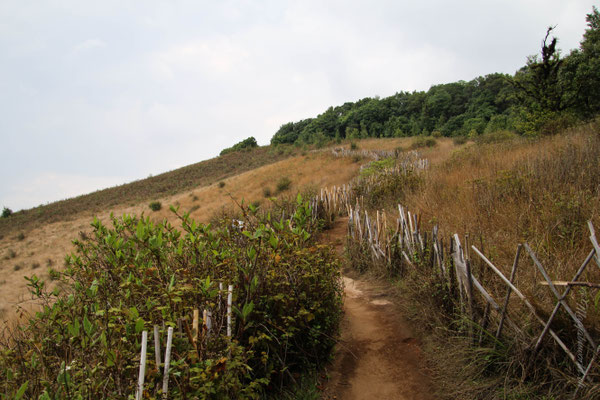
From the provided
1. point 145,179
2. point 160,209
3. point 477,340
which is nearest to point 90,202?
point 145,179

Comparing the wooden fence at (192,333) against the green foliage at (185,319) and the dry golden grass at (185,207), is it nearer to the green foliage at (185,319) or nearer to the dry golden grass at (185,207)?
the green foliage at (185,319)

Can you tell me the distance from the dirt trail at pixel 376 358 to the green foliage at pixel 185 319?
9.9 inches

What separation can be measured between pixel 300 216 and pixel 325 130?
5866 centimetres

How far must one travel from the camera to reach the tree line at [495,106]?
1168 cm

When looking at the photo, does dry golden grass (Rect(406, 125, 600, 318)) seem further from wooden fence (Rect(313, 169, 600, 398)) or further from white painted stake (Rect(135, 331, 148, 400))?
white painted stake (Rect(135, 331, 148, 400))

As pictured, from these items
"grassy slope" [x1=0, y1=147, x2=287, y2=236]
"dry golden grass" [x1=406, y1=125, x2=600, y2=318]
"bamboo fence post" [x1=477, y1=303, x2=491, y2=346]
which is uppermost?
"grassy slope" [x1=0, y1=147, x2=287, y2=236]

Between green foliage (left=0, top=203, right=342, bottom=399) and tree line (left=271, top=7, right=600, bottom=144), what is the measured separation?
435 inches

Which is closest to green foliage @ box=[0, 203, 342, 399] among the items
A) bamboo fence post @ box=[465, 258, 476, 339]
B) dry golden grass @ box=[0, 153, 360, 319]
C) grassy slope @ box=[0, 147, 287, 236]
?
bamboo fence post @ box=[465, 258, 476, 339]

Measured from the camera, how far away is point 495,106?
4134 centimetres

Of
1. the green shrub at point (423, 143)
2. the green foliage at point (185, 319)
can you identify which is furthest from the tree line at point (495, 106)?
the green foliage at point (185, 319)

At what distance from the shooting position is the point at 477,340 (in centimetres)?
264

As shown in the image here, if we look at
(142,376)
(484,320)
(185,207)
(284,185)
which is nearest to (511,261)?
(484,320)

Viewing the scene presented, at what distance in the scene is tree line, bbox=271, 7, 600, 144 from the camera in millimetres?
11680

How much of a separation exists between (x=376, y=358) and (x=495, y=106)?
4740cm
